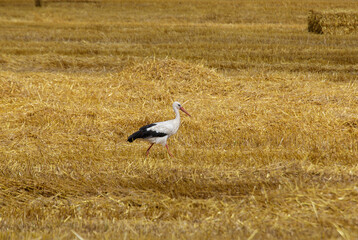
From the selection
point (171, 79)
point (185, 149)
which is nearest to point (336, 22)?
point (171, 79)

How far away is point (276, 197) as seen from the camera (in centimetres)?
447

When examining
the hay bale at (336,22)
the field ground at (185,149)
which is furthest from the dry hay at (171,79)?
the hay bale at (336,22)

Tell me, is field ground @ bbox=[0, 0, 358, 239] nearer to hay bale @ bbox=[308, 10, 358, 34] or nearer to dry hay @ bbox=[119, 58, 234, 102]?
dry hay @ bbox=[119, 58, 234, 102]

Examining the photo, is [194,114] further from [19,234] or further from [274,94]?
[19,234]

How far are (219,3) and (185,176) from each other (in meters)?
23.6

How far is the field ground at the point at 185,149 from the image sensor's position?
13.6 ft

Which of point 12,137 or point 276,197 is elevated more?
point 276,197

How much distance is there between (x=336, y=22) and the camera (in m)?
19.0

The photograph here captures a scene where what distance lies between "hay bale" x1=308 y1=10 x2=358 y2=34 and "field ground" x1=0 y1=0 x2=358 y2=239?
9.87 feet

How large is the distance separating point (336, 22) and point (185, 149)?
1414 centimetres

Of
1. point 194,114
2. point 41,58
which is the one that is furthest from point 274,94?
point 41,58

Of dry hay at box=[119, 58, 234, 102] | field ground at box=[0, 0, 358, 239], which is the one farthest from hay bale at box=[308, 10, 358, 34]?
dry hay at box=[119, 58, 234, 102]

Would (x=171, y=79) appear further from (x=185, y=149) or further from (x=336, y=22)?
(x=336, y=22)

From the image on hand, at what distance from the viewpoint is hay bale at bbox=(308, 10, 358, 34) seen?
61.9 feet
